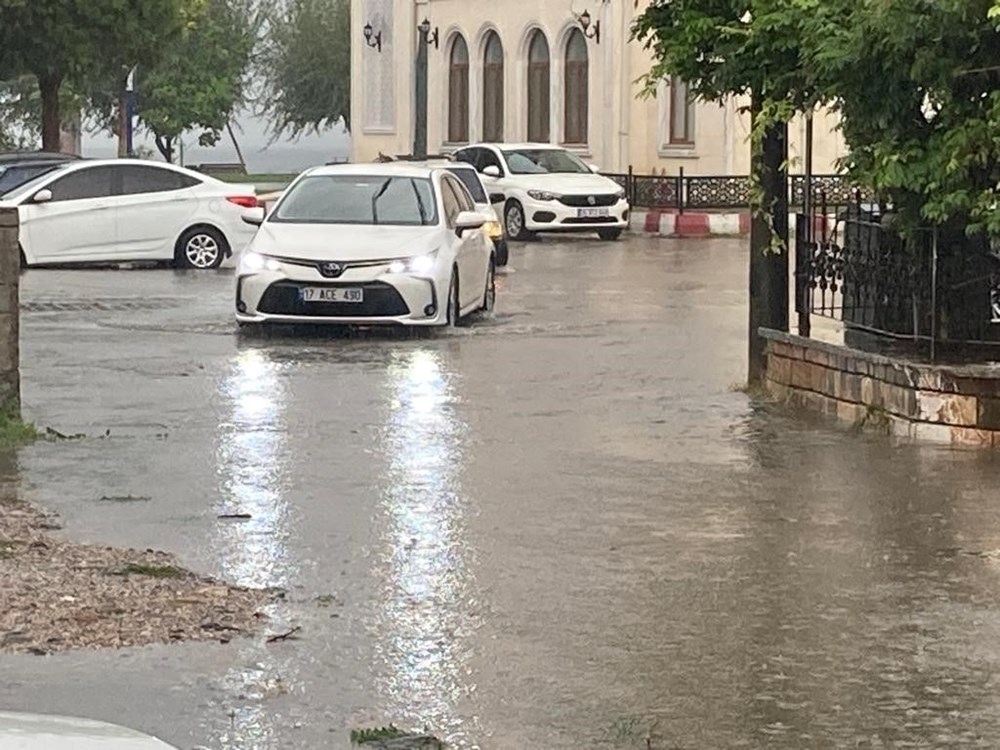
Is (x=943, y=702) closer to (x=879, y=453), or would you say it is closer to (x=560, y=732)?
(x=560, y=732)

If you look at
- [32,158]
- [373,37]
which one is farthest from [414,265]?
[373,37]

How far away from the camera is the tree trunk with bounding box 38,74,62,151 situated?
45.1 m

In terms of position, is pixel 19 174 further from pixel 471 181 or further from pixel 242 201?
pixel 471 181

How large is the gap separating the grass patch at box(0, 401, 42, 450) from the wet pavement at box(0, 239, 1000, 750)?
28 centimetres

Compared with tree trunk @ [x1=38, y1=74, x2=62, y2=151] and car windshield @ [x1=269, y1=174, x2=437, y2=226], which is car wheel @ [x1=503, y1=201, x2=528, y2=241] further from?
car windshield @ [x1=269, y1=174, x2=437, y2=226]

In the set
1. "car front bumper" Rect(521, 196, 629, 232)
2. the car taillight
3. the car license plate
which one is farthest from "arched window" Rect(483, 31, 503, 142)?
the car license plate

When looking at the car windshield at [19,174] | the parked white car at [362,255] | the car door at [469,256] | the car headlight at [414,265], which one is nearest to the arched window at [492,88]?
the car windshield at [19,174]

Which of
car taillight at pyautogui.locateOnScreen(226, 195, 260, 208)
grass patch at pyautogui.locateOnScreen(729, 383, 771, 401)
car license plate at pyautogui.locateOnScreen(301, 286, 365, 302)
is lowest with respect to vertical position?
grass patch at pyautogui.locateOnScreen(729, 383, 771, 401)

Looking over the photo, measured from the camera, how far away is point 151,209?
27.8 metres

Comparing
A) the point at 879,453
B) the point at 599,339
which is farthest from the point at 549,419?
the point at 599,339

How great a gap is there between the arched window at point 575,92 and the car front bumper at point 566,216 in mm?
12660

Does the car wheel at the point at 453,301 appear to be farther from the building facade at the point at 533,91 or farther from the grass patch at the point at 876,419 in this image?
the building facade at the point at 533,91

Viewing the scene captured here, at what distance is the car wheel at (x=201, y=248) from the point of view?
27.9 metres

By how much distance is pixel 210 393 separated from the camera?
14.8 meters
